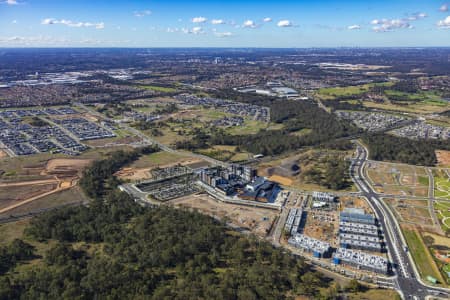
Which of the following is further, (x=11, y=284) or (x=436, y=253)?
(x=436, y=253)

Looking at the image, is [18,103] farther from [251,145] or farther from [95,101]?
[251,145]

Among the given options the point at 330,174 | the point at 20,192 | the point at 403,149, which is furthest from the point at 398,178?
the point at 20,192

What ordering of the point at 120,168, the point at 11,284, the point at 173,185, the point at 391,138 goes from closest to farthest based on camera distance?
the point at 11,284, the point at 173,185, the point at 120,168, the point at 391,138

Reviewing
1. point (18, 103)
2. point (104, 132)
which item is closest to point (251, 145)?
point (104, 132)

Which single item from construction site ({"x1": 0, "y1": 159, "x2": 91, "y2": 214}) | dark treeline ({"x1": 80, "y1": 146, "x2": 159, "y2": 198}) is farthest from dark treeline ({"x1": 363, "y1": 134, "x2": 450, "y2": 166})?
construction site ({"x1": 0, "y1": 159, "x2": 91, "y2": 214})

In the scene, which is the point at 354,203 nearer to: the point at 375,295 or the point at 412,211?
the point at 412,211

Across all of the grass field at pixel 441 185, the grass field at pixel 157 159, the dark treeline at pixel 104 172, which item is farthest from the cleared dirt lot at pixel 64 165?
the grass field at pixel 441 185

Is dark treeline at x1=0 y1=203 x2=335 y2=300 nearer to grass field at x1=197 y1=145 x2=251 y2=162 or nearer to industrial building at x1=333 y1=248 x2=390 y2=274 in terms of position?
industrial building at x1=333 y1=248 x2=390 y2=274
